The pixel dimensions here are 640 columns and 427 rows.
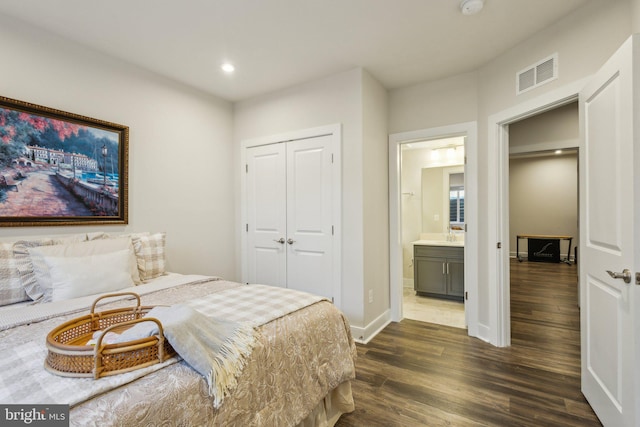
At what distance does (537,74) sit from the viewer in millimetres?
2410

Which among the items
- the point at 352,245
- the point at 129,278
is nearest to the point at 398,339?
the point at 352,245

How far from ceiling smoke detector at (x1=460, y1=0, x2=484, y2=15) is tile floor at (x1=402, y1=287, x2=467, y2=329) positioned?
115 inches

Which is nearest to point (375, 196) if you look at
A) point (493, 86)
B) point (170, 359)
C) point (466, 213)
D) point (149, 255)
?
point (466, 213)

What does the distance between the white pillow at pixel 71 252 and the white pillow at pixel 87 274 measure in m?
0.03

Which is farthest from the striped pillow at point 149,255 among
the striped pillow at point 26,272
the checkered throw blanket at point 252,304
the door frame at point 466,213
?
the door frame at point 466,213

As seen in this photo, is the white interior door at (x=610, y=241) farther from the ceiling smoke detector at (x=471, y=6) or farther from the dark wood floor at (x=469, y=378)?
the ceiling smoke detector at (x=471, y=6)

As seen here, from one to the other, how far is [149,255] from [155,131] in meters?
1.27

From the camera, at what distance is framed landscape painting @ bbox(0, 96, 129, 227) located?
2.16 metres

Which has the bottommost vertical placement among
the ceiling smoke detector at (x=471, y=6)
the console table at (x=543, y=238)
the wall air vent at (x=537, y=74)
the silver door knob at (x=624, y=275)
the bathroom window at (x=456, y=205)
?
the console table at (x=543, y=238)

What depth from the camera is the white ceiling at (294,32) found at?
82.8 inches

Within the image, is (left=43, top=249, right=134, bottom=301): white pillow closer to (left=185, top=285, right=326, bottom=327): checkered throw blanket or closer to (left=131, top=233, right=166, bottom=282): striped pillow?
(left=131, top=233, right=166, bottom=282): striped pillow

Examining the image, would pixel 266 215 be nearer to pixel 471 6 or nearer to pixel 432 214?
pixel 471 6

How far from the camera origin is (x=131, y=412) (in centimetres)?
A: 91

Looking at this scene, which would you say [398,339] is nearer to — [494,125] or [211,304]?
[211,304]
